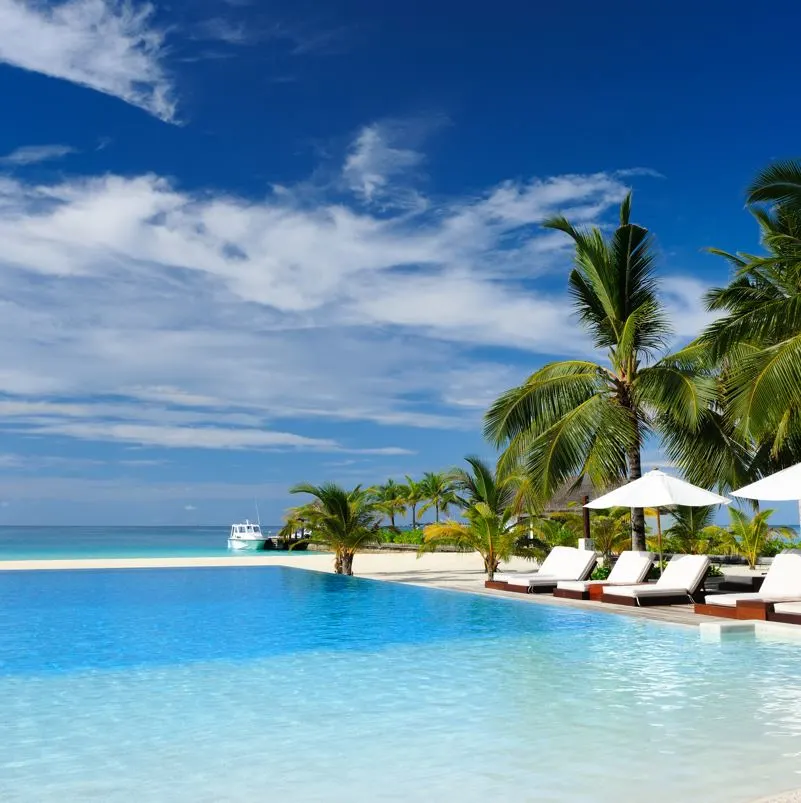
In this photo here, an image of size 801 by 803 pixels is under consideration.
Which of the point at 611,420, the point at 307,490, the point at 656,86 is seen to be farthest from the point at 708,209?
the point at 307,490

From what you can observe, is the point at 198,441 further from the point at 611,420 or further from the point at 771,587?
the point at 771,587

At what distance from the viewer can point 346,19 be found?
1656cm

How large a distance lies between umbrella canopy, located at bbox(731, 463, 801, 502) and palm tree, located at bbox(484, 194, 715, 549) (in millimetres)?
2744

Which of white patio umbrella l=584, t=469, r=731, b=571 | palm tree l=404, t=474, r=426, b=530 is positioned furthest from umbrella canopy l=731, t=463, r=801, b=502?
palm tree l=404, t=474, r=426, b=530

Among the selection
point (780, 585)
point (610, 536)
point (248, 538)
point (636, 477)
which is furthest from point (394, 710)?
point (248, 538)

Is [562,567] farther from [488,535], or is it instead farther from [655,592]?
[655,592]

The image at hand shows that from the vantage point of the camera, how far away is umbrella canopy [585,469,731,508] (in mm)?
12906

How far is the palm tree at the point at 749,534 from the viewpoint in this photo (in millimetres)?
18078

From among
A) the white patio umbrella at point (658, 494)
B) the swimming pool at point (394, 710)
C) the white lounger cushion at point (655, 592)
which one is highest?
the white patio umbrella at point (658, 494)

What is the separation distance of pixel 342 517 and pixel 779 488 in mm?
10369

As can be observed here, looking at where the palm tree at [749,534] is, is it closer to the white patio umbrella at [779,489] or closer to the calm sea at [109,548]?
the white patio umbrella at [779,489]


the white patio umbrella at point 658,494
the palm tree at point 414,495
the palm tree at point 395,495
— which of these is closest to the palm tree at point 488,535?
the white patio umbrella at point 658,494

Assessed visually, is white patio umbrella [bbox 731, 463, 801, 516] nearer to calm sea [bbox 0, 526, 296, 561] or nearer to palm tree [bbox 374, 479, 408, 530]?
palm tree [bbox 374, 479, 408, 530]

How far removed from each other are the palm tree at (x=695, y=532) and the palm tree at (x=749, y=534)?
45cm
